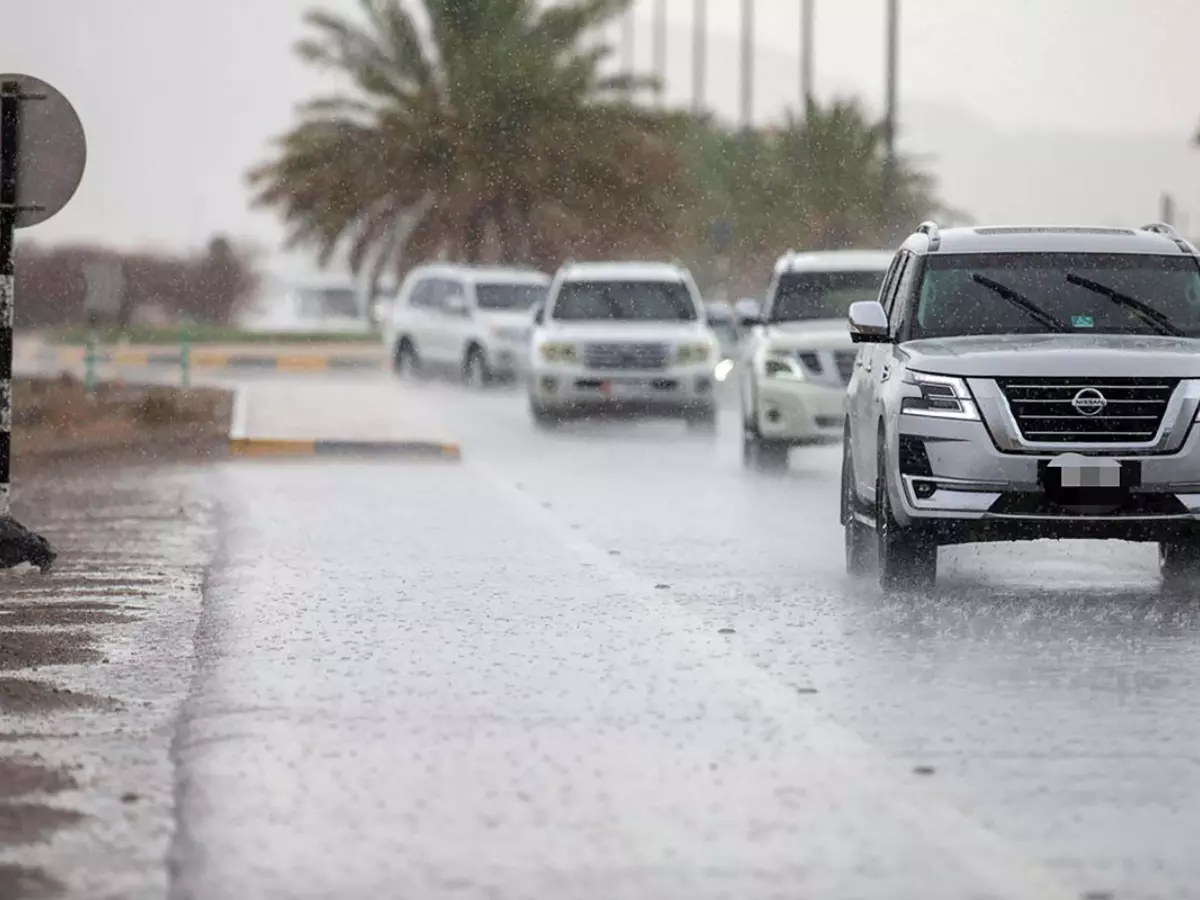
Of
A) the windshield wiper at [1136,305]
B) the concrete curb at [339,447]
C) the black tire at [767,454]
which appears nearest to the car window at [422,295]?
the concrete curb at [339,447]

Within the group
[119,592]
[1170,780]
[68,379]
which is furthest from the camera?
[68,379]

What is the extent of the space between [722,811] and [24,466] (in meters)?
17.2

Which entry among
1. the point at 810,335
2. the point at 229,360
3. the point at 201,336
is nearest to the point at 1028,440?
the point at 810,335

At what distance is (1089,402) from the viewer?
13.5 m

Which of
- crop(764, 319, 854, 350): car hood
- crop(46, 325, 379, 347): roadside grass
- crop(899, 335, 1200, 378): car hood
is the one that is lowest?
crop(46, 325, 379, 347): roadside grass

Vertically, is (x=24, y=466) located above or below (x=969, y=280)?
below

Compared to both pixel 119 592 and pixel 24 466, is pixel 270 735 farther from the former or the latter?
pixel 24 466

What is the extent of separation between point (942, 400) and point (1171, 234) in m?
2.33

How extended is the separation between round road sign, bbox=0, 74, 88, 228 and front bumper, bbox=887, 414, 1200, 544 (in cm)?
→ 478

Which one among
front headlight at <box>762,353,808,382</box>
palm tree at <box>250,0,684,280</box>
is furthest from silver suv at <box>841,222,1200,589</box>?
palm tree at <box>250,0,684,280</box>

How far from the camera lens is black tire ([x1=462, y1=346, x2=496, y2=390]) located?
43344 mm

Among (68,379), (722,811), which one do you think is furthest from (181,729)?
(68,379)

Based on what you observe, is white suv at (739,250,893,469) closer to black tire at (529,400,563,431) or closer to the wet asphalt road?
the wet asphalt road

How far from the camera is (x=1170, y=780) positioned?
853cm
